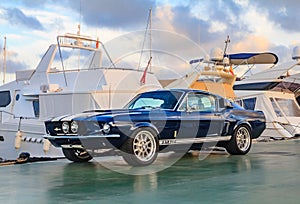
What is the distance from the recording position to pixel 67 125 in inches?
291

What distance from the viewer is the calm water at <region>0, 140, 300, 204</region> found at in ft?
15.4

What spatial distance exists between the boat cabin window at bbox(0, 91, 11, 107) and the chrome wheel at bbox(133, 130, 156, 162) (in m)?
14.6

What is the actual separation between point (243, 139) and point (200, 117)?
5.09 ft

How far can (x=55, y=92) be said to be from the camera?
59.1ft

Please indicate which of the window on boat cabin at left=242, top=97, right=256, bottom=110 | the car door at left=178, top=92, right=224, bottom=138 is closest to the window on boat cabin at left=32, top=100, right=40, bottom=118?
the window on boat cabin at left=242, top=97, right=256, bottom=110

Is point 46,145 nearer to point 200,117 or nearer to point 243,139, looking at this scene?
point 243,139

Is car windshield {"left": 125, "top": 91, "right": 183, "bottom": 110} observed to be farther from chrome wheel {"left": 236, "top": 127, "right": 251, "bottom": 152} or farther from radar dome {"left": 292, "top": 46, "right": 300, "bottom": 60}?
radar dome {"left": 292, "top": 46, "right": 300, "bottom": 60}

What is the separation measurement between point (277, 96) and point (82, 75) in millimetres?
10732

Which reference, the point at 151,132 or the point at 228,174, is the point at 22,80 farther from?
the point at 228,174

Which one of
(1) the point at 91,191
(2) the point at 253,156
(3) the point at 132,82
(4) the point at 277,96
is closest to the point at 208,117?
(2) the point at 253,156

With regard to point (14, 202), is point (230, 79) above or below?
above

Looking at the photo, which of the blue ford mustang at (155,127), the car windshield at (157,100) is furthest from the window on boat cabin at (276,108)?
the car windshield at (157,100)

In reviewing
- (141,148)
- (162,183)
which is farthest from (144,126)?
(162,183)

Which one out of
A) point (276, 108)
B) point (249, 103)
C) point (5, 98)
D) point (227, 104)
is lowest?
point (227, 104)
